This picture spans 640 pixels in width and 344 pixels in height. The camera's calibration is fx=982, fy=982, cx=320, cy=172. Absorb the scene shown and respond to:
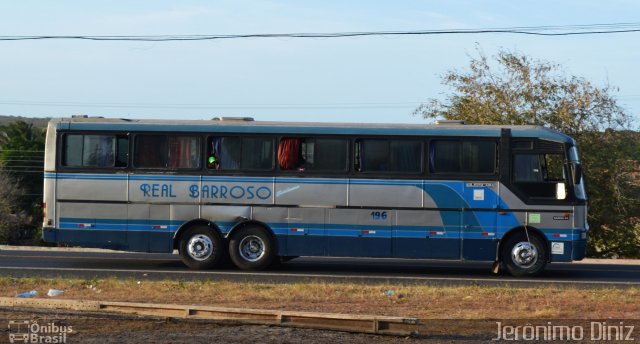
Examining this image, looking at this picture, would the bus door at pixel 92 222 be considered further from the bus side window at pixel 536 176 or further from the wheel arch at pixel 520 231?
the bus side window at pixel 536 176

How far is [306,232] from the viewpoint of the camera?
830 inches

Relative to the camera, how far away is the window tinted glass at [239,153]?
21.3 meters

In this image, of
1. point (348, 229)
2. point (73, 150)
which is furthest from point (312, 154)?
point (73, 150)

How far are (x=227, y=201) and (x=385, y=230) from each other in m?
3.49

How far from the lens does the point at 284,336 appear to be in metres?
12.1

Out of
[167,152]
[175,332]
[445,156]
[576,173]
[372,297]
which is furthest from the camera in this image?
[167,152]

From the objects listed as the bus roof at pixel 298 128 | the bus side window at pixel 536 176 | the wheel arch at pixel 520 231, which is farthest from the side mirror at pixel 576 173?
the wheel arch at pixel 520 231

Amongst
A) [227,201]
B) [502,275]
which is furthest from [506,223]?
[227,201]

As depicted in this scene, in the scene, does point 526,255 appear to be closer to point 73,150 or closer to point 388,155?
point 388,155

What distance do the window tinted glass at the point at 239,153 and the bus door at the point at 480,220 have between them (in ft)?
14.2

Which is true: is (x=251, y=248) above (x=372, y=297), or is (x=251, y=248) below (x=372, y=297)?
above

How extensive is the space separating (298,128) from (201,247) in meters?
3.35

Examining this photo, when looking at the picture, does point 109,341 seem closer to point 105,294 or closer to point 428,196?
point 105,294

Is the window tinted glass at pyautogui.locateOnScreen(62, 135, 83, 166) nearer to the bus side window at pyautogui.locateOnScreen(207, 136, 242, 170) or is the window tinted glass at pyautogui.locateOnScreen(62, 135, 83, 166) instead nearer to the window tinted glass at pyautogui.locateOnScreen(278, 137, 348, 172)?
the bus side window at pyautogui.locateOnScreen(207, 136, 242, 170)
